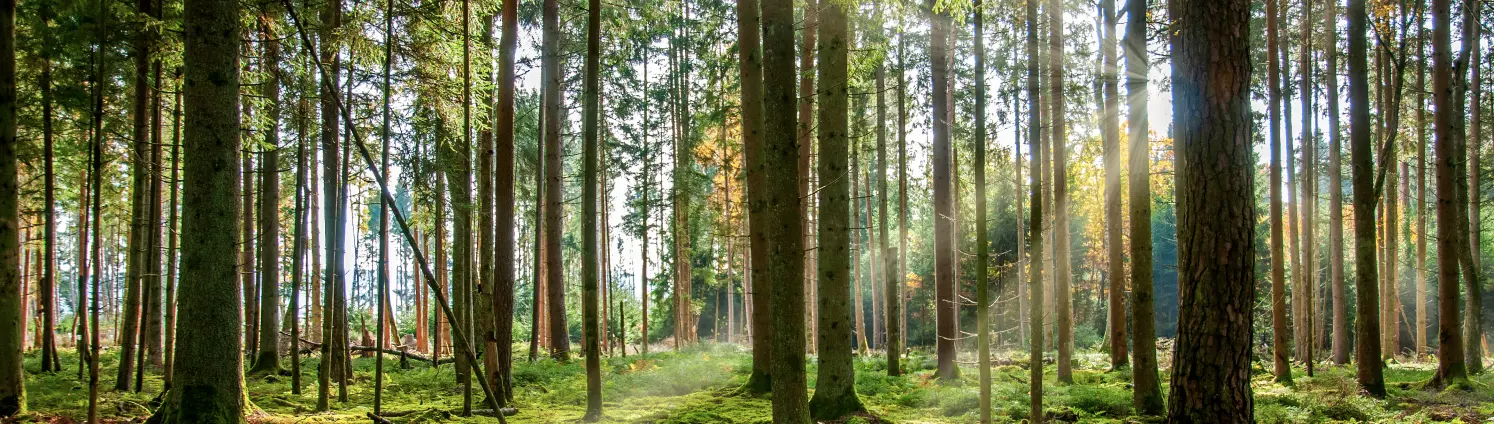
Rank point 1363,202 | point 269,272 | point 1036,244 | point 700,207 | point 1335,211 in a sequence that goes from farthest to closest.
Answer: point 700,207
point 1335,211
point 269,272
point 1363,202
point 1036,244

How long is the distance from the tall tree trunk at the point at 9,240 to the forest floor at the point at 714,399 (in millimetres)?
336

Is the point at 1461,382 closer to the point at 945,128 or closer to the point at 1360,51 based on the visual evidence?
the point at 1360,51

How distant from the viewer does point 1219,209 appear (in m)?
5.42

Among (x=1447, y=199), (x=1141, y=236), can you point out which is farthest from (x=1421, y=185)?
(x=1141, y=236)

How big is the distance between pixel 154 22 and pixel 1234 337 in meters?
9.79

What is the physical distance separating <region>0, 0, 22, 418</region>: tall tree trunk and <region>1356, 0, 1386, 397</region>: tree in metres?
16.0

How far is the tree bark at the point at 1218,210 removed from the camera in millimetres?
5395

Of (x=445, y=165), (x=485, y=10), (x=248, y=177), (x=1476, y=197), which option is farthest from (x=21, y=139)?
(x=1476, y=197)

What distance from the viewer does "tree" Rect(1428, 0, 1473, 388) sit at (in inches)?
Result: 400

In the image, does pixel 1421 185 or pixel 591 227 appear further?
pixel 1421 185

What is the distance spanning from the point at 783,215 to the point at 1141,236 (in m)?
4.67

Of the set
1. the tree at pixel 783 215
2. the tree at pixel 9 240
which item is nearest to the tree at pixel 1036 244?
the tree at pixel 783 215

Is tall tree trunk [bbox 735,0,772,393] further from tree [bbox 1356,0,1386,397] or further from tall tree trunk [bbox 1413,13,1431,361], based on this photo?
tall tree trunk [bbox 1413,13,1431,361]

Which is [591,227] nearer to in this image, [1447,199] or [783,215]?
[783,215]
